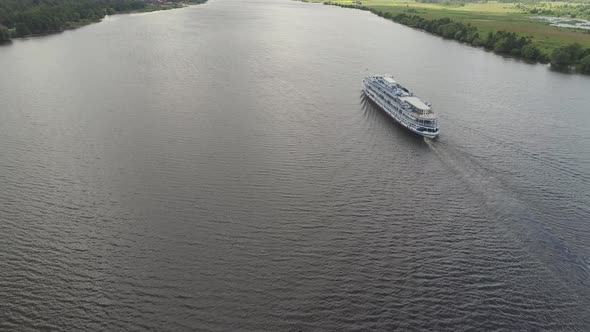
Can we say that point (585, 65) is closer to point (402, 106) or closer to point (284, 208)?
point (402, 106)

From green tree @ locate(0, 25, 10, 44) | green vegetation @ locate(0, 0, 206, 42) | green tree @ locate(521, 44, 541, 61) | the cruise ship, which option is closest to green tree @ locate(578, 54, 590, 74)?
green tree @ locate(521, 44, 541, 61)

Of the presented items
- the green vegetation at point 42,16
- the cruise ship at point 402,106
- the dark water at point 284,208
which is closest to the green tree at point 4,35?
the green vegetation at point 42,16

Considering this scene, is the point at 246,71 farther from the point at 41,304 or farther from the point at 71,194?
the point at 41,304

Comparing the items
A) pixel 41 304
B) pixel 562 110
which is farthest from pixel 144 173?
pixel 562 110

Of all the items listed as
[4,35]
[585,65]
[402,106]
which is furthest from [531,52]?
[4,35]

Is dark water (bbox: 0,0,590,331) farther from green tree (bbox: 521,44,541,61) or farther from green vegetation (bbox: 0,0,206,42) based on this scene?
green vegetation (bbox: 0,0,206,42)

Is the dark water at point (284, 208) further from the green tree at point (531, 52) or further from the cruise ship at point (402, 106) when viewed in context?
the green tree at point (531, 52)
